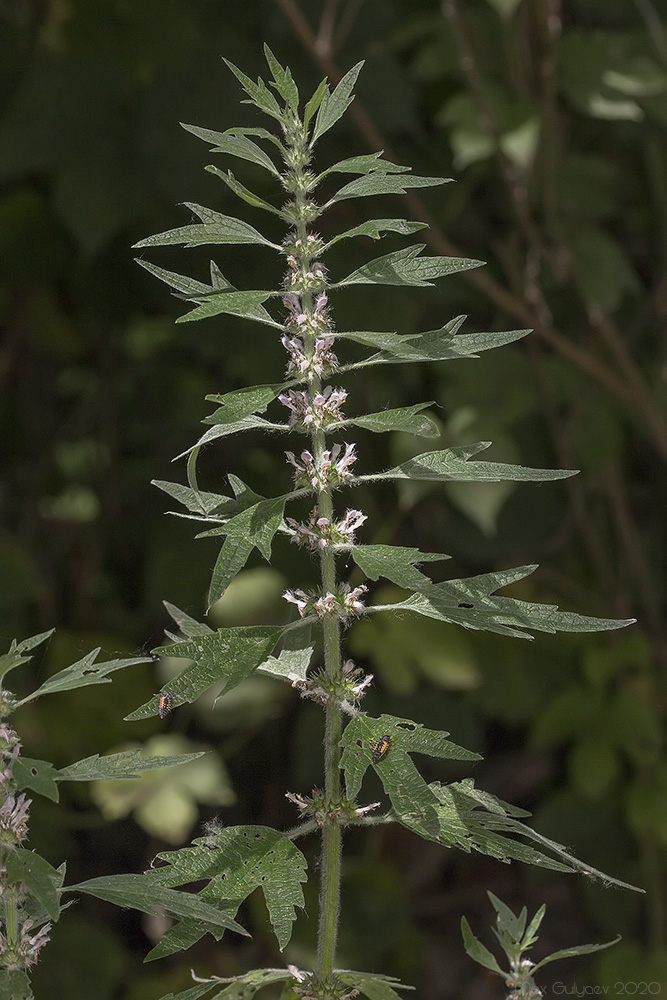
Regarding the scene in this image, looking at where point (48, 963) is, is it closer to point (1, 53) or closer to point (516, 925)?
point (516, 925)

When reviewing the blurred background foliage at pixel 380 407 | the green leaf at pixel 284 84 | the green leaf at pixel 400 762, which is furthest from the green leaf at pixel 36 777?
the blurred background foliage at pixel 380 407

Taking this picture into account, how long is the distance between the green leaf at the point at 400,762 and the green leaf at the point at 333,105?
32 cm

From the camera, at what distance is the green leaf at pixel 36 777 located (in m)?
0.48

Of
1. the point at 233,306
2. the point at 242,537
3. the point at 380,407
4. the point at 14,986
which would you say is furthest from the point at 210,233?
the point at 380,407

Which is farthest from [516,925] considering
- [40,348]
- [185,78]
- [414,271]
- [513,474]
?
[40,348]

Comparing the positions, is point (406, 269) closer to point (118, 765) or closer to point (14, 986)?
point (118, 765)

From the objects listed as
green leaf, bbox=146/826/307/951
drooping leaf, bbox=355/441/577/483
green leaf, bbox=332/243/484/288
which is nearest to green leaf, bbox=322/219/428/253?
green leaf, bbox=332/243/484/288

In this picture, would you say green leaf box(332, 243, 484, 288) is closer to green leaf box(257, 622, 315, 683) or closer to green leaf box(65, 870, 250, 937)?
green leaf box(257, 622, 315, 683)

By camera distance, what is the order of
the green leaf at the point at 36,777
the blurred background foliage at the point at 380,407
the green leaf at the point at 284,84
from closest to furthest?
the green leaf at the point at 36,777, the green leaf at the point at 284,84, the blurred background foliage at the point at 380,407

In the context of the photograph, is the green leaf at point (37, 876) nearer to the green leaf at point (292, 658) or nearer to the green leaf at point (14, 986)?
the green leaf at point (14, 986)

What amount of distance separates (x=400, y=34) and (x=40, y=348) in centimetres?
94

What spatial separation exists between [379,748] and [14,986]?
0.71 ft

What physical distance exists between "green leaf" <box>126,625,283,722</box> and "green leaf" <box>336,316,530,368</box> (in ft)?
0.55

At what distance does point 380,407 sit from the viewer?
181 centimetres
